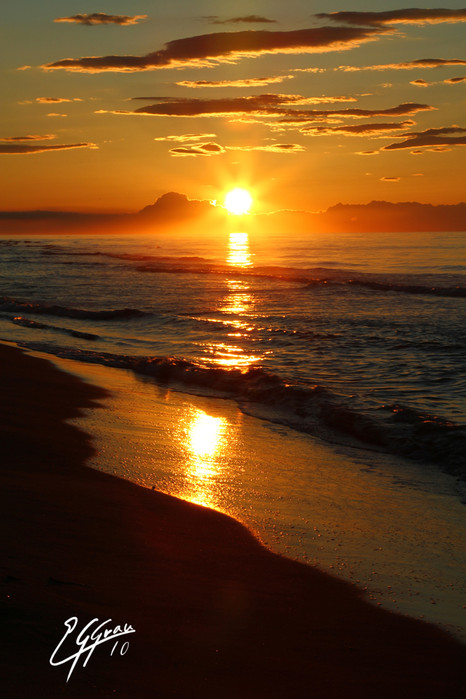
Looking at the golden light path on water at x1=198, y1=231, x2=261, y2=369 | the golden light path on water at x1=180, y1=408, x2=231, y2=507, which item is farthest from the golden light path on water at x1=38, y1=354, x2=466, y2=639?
the golden light path on water at x1=198, y1=231, x2=261, y2=369

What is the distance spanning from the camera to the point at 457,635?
→ 433 cm

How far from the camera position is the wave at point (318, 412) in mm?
9336

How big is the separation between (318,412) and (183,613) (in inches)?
290

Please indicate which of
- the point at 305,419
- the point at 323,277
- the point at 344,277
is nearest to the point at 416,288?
the point at 344,277

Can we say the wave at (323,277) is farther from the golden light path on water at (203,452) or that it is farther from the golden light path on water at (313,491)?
the golden light path on water at (313,491)

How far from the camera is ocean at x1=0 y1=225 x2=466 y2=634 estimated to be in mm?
5902

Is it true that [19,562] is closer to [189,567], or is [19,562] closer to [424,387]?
[189,567]

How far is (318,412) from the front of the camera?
11.3 meters

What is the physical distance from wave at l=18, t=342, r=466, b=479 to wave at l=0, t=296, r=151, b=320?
396 inches

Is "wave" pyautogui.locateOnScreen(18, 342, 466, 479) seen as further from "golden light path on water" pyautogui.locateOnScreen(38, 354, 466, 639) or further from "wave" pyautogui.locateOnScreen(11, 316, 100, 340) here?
"wave" pyautogui.locateOnScreen(11, 316, 100, 340)
